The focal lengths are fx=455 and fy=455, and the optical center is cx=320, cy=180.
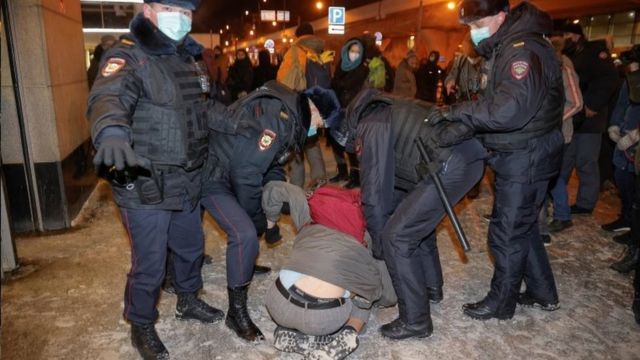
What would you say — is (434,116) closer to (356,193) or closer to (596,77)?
(356,193)

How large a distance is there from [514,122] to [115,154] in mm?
2058

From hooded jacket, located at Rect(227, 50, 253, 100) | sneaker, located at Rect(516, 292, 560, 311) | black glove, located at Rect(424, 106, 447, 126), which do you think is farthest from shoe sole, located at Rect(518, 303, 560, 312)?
hooded jacket, located at Rect(227, 50, 253, 100)

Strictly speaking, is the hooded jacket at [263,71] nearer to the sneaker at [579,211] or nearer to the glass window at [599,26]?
the sneaker at [579,211]

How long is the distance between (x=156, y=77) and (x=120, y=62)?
0.18m

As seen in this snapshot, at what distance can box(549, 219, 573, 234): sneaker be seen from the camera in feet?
14.9

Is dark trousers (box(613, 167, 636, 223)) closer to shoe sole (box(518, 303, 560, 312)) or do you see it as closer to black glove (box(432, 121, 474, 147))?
shoe sole (box(518, 303, 560, 312))

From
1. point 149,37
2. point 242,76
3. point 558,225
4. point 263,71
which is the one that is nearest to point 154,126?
point 149,37

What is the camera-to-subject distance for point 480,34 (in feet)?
9.36

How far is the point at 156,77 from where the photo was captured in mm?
2264

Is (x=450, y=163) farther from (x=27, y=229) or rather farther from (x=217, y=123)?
(x=27, y=229)

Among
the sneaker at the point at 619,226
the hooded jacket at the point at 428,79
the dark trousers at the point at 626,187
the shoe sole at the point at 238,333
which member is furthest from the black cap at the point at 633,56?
the hooded jacket at the point at 428,79

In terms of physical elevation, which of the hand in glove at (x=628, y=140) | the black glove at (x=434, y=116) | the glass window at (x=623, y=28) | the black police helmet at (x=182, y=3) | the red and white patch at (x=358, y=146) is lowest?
the hand in glove at (x=628, y=140)

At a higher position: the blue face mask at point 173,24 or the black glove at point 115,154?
the blue face mask at point 173,24

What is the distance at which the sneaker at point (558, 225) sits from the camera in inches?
179
